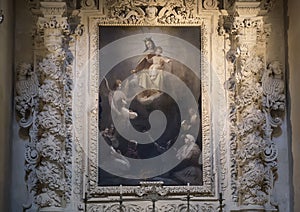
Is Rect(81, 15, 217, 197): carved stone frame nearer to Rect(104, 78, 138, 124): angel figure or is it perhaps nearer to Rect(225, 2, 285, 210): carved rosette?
Rect(104, 78, 138, 124): angel figure

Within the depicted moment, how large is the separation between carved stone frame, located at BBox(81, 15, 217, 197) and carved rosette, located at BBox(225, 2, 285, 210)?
12.5 inches

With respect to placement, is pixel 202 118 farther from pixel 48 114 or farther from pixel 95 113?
pixel 48 114

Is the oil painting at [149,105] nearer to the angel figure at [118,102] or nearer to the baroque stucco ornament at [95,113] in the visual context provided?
the angel figure at [118,102]

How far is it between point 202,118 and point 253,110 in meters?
0.72

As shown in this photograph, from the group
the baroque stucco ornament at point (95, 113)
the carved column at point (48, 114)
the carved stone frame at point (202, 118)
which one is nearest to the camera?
the carved column at point (48, 114)

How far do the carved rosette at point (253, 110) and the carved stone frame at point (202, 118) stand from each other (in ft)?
1.04

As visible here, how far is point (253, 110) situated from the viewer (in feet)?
28.6

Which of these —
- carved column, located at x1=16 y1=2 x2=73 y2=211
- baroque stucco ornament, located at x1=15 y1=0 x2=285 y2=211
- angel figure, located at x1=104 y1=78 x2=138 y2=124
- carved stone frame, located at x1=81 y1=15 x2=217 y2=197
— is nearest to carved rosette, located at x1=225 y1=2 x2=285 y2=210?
baroque stucco ornament, located at x1=15 y1=0 x2=285 y2=211

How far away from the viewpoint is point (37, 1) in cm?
902

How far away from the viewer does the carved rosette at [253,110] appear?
A: 866 cm

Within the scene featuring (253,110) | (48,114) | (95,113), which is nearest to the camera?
(48,114)

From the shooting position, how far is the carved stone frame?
29.0ft

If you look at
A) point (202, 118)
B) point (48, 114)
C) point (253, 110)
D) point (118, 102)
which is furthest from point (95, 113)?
point (253, 110)

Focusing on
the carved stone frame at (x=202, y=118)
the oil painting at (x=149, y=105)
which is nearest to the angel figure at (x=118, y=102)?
the oil painting at (x=149, y=105)
